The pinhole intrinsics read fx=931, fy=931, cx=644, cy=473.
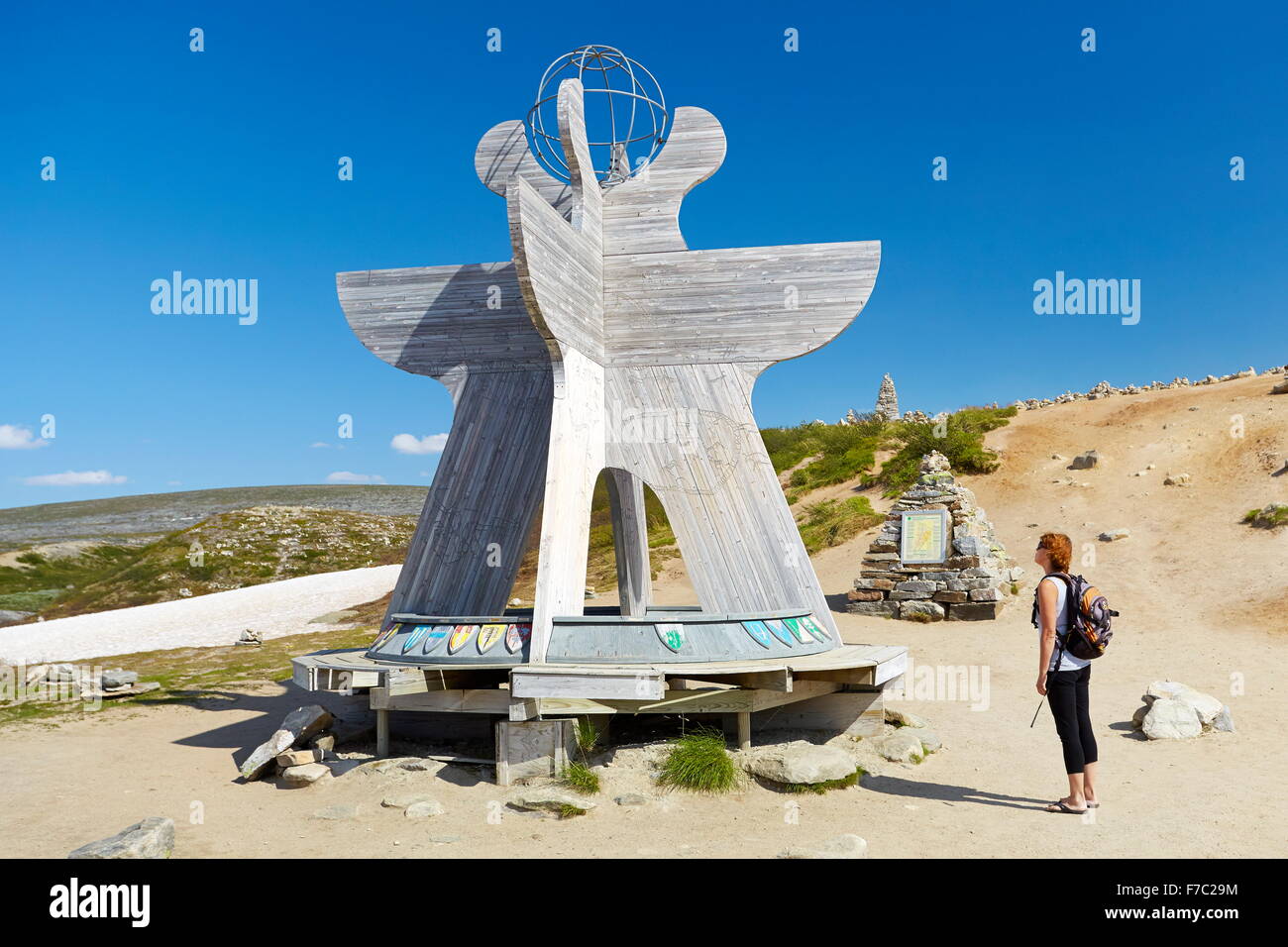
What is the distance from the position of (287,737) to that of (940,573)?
11391 millimetres

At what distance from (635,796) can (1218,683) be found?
7519mm

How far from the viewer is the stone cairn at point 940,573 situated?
15.3m

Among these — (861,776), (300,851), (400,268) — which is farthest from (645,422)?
Result: (300,851)

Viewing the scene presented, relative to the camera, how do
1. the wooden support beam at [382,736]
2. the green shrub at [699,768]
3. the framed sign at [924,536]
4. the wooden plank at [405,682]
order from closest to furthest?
the green shrub at [699,768] < the wooden plank at [405,682] < the wooden support beam at [382,736] < the framed sign at [924,536]

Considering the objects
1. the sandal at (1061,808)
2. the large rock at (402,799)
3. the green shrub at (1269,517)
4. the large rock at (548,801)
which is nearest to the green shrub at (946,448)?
the green shrub at (1269,517)

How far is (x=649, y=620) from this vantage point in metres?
6.80

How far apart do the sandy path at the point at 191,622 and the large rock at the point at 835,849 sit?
1442 centimetres

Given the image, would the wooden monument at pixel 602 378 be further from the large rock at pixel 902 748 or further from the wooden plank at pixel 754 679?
the large rock at pixel 902 748

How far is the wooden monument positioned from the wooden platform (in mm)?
223

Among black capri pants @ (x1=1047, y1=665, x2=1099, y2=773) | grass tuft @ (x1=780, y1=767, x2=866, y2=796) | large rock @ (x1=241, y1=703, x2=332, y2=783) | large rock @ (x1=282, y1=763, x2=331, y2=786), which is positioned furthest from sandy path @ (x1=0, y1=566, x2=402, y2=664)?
black capri pants @ (x1=1047, y1=665, x2=1099, y2=773)

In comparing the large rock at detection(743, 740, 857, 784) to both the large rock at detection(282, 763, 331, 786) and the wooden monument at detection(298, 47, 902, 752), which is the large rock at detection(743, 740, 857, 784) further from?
the large rock at detection(282, 763, 331, 786)

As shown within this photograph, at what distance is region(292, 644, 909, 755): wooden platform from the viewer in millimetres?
6172

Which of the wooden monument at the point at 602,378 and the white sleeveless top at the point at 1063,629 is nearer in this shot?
the white sleeveless top at the point at 1063,629

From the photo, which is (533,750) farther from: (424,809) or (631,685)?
(631,685)
